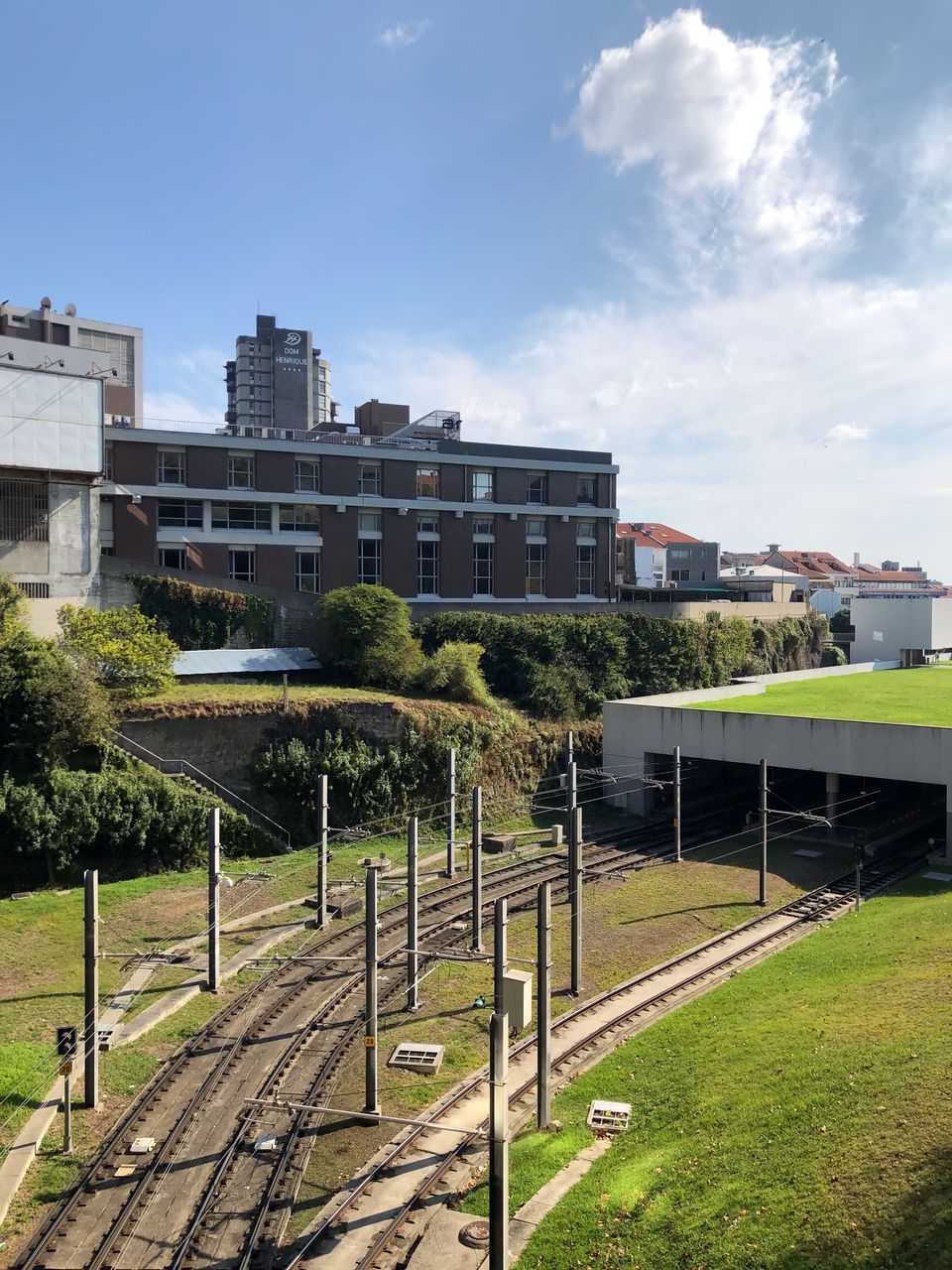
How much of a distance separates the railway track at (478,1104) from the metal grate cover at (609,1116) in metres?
1.28

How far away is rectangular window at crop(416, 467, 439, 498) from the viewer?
2256 inches

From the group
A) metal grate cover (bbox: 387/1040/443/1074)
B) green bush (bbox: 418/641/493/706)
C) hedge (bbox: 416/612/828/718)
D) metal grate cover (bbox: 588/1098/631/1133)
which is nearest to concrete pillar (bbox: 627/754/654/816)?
hedge (bbox: 416/612/828/718)

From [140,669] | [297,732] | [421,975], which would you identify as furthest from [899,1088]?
[140,669]

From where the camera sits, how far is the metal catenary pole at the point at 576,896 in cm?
2208

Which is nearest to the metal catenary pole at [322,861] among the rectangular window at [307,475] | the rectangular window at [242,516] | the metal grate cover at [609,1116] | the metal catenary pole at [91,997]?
the metal catenary pole at [91,997]

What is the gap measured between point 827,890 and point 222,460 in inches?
1422

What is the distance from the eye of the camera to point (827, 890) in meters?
31.8

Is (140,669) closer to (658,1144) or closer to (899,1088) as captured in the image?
(658,1144)

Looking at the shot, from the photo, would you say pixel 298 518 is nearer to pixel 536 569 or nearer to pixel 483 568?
pixel 483 568

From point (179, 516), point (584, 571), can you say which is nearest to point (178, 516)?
point (179, 516)

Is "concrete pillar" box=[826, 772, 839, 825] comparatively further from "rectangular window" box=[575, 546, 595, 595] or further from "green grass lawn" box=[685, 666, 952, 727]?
"rectangular window" box=[575, 546, 595, 595]

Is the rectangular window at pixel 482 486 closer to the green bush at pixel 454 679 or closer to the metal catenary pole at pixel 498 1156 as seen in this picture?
the green bush at pixel 454 679

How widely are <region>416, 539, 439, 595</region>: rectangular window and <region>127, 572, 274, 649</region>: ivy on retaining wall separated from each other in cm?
1369

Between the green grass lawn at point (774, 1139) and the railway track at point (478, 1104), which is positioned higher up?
the green grass lawn at point (774, 1139)
